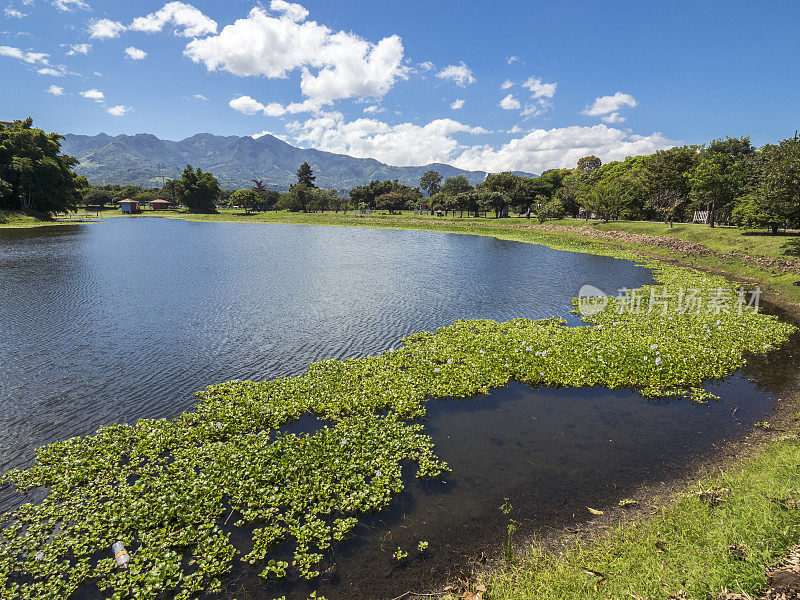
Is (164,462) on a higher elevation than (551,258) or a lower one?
lower

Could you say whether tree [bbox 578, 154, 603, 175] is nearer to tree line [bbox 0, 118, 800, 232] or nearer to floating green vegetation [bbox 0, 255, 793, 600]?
tree line [bbox 0, 118, 800, 232]

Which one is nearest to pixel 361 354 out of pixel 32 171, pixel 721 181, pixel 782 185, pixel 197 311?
pixel 197 311

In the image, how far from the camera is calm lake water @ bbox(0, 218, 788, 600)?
29.4 feet

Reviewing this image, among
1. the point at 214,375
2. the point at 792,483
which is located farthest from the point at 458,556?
the point at 214,375

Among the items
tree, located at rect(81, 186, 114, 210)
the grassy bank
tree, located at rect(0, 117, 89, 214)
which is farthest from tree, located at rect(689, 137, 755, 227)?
tree, located at rect(81, 186, 114, 210)

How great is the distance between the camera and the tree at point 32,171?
7812 cm

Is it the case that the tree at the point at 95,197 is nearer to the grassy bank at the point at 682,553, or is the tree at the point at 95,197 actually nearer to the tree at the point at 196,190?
the tree at the point at 196,190

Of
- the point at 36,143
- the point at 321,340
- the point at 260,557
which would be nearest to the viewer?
the point at 260,557

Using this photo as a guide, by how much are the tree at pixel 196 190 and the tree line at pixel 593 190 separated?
391 millimetres

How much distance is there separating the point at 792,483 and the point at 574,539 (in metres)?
5.56

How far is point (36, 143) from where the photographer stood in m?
85.6

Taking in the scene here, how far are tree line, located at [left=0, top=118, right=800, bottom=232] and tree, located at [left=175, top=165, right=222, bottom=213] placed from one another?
39 cm

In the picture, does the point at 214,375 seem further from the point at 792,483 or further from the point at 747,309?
the point at 747,309

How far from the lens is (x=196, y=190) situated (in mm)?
144125
